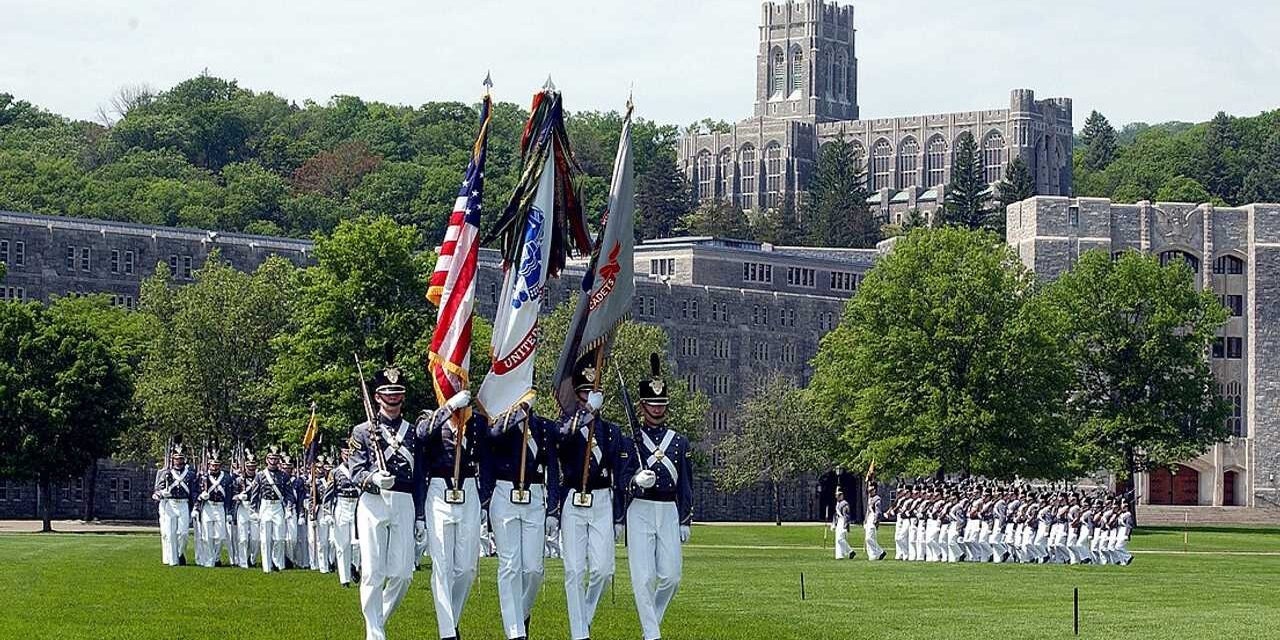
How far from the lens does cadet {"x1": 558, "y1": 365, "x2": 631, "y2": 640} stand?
24703mm

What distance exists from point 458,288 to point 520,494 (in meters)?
2.72

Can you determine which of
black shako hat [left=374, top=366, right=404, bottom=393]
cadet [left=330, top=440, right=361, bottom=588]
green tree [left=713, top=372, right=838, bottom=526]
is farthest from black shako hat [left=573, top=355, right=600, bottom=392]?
green tree [left=713, top=372, right=838, bottom=526]

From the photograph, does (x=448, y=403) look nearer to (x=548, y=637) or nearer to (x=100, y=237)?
(x=548, y=637)

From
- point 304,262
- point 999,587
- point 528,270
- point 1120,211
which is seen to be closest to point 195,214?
point 304,262

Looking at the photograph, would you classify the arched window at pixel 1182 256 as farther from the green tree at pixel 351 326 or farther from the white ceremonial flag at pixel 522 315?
the white ceremonial flag at pixel 522 315

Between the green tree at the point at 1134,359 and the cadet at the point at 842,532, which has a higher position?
the green tree at the point at 1134,359

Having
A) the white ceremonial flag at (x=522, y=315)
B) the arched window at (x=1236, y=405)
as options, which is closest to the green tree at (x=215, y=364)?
the white ceremonial flag at (x=522, y=315)

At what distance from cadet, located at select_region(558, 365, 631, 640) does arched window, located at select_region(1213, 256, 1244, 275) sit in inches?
4113

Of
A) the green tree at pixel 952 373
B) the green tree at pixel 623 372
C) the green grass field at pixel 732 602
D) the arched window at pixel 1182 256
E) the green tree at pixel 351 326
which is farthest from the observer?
the arched window at pixel 1182 256

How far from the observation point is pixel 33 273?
109m

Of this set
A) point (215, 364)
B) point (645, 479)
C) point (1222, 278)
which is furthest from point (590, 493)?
point (1222, 278)

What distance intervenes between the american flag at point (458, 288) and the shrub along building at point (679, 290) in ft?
230

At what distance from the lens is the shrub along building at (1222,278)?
119m

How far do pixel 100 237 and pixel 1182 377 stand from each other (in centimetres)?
5067
